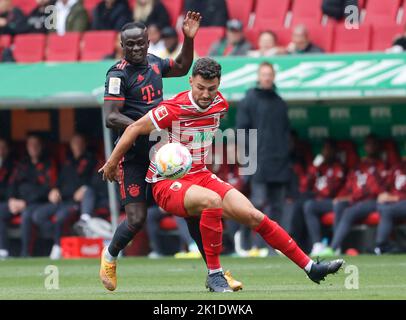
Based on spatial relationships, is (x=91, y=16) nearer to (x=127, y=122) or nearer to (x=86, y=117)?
(x=86, y=117)

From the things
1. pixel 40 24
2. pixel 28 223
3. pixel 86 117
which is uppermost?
pixel 40 24

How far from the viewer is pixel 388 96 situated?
14.6 m

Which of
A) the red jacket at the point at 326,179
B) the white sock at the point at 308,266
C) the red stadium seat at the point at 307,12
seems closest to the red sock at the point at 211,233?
the white sock at the point at 308,266

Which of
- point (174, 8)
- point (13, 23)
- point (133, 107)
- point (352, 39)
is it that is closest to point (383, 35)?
point (352, 39)

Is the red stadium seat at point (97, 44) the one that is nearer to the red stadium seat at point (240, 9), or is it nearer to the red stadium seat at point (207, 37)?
the red stadium seat at point (207, 37)

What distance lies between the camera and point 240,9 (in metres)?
17.7

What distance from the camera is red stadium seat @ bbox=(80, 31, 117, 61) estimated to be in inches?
684

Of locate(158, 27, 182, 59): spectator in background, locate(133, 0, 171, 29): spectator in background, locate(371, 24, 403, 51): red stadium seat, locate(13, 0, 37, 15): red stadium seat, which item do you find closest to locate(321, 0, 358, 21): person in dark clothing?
locate(371, 24, 403, 51): red stadium seat

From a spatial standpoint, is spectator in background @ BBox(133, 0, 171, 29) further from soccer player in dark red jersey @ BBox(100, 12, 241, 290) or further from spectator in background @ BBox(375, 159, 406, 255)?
soccer player in dark red jersey @ BBox(100, 12, 241, 290)

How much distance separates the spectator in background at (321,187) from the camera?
15.1 meters

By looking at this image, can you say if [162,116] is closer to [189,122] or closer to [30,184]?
[189,122]

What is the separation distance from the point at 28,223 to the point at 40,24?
3.25 metres
